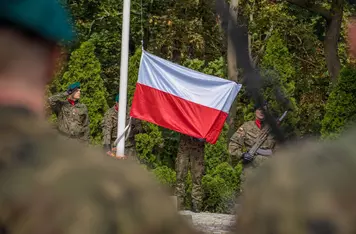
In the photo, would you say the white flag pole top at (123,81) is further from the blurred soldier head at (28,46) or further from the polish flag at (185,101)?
the blurred soldier head at (28,46)

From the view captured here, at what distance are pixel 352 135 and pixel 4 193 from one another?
2.21 feet

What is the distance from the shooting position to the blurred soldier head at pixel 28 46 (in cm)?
149

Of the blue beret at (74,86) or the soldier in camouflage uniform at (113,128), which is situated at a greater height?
the blue beret at (74,86)

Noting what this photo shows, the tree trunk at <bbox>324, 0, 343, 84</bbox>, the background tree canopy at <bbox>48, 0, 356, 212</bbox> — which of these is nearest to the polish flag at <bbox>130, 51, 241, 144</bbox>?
the background tree canopy at <bbox>48, 0, 356, 212</bbox>

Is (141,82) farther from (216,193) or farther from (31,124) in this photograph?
(31,124)

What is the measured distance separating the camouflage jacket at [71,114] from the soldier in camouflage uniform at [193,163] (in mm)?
1483

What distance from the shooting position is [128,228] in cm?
130

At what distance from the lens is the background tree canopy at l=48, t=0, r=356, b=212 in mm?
13227

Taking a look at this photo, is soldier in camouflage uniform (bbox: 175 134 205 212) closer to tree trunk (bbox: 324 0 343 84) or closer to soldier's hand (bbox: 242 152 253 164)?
soldier's hand (bbox: 242 152 253 164)

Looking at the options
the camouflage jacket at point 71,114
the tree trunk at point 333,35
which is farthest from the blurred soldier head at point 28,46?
the camouflage jacket at point 71,114

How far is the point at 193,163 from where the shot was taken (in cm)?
1279

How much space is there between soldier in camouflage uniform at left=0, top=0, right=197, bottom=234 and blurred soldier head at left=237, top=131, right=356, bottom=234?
19 centimetres

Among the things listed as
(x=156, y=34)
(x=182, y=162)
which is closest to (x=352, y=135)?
(x=182, y=162)

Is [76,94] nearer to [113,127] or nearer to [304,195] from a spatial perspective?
[113,127]
